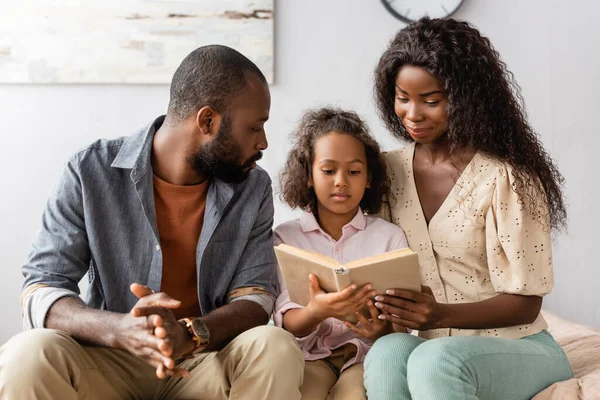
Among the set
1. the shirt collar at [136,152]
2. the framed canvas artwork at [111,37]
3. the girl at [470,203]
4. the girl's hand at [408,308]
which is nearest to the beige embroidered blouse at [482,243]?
the girl at [470,203]

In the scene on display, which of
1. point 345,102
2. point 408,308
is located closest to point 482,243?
point 408,308

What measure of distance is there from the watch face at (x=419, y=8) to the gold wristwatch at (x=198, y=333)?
1834 mm

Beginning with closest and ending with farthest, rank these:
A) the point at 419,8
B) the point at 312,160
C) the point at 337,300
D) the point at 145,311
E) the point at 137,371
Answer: the point at 145,311 < the point at 337,300 < the point at 137,371 < the point at 312,160 < the point at 419,8

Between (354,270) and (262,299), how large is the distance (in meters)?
0.35

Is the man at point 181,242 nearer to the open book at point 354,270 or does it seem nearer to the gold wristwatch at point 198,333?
the gold wristwatch at point 198,333

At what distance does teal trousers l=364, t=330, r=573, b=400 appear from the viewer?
5.26ft

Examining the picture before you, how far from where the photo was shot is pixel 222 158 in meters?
1.90

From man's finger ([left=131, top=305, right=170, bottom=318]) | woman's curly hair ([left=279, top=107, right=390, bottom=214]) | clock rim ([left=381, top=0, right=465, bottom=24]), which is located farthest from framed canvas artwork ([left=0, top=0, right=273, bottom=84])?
man's finger ([left=131, top=305, right=170, bottom=318])

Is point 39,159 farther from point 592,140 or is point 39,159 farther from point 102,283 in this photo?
point 592,140

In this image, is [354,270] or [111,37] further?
[111,37]

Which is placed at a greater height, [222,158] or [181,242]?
[222,158]

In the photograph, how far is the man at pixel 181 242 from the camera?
1.70m

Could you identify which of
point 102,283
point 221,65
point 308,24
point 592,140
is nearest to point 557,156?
point 592,140

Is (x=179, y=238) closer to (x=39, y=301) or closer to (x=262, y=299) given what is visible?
(x=262, y=299)
